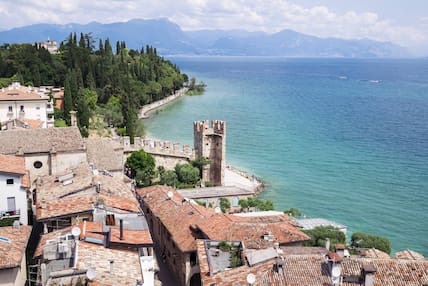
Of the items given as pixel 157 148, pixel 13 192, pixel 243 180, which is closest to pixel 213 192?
pixel 157 148

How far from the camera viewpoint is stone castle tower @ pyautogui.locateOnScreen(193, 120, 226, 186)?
34.1m

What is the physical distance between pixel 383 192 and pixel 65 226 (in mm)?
28697

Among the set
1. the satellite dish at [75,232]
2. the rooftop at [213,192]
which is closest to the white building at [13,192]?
the satellite dish at [75,232]

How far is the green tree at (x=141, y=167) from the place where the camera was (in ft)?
104

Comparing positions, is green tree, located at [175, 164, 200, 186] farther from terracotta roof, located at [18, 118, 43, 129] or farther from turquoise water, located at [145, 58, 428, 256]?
terracotta roof, located at [18, 118, 43, 129]

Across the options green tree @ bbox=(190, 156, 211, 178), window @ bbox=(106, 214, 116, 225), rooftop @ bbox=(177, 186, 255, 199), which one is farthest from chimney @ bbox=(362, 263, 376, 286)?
green tree @ bbox=(190, 156, 211, 178)

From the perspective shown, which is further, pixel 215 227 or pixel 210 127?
pixel 210 127

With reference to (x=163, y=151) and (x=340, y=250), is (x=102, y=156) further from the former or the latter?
(x=340, y=250)

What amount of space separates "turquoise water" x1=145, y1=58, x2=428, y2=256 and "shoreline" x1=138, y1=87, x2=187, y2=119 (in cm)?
156

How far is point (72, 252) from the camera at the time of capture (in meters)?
12.4

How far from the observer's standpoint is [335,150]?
51562 millimetres

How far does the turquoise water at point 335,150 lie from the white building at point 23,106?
631 inches

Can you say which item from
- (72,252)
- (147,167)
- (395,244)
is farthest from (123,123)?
(72,252)

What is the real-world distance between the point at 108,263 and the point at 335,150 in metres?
42.5
